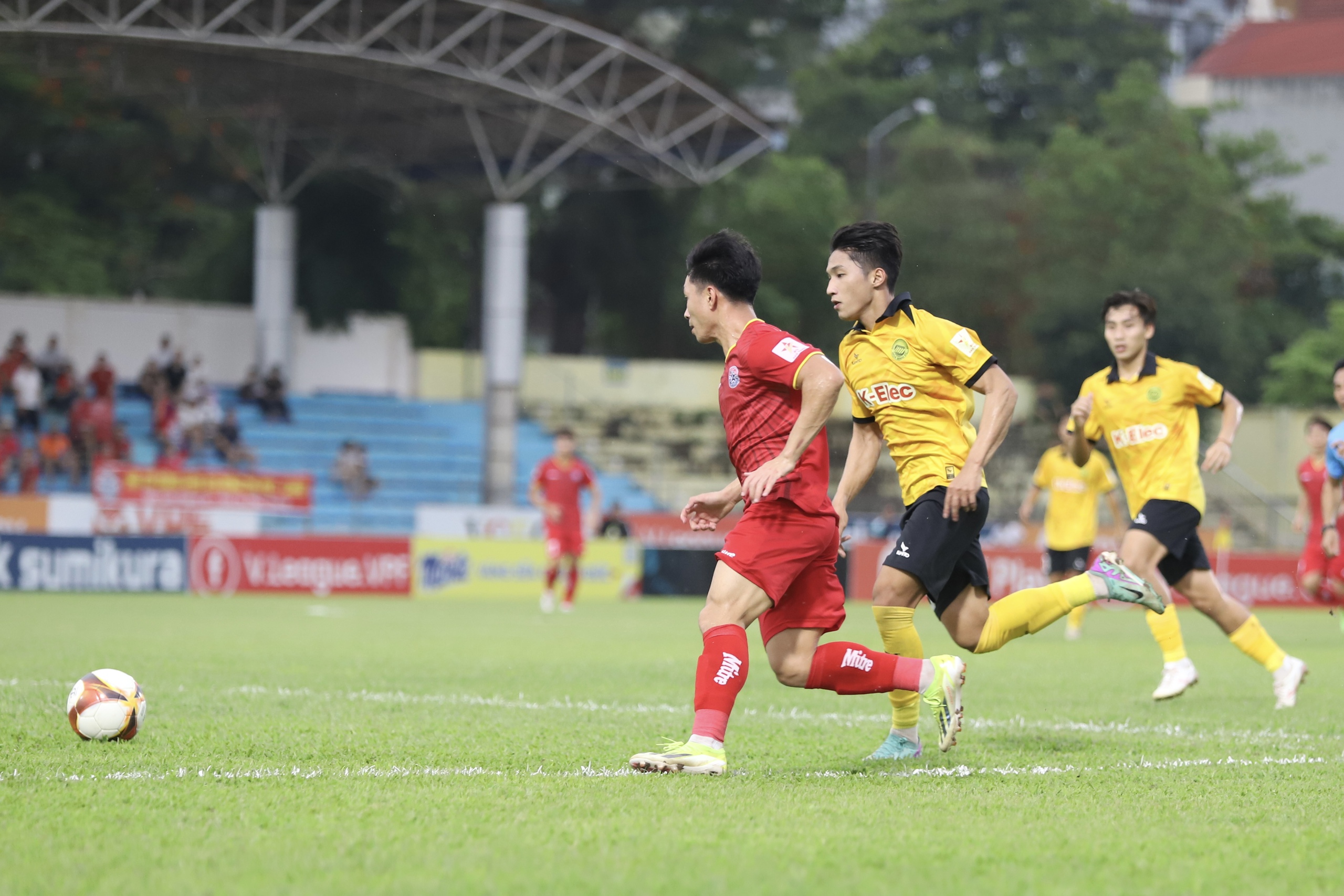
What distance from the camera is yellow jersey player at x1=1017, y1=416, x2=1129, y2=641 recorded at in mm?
17812

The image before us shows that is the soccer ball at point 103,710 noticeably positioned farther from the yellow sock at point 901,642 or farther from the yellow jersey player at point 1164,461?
the yellow jersey player at point 1164,461

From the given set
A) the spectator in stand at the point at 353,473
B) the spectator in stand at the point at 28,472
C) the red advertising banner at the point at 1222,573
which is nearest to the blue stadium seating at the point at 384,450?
the spectator in stand at the point at 353,473

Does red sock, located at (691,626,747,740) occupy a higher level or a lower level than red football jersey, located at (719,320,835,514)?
lower

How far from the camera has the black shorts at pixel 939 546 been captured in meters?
6.89

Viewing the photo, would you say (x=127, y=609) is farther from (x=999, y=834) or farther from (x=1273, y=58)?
(x=1273, y=58)

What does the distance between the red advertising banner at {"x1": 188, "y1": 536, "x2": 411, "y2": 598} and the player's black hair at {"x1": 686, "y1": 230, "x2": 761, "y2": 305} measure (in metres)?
19.0

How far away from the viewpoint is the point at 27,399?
29312mm

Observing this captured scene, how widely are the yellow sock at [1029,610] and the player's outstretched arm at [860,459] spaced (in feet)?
2.55

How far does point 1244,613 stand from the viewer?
9.75 meters

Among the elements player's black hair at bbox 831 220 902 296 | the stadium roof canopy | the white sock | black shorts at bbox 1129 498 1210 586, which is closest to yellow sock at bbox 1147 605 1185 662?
black shorts at bbox 1129 498 1210 586

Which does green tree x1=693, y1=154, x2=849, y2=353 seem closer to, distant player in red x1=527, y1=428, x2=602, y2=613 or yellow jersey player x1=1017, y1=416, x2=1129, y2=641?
distant player in red x1=527, y1=428, x2=602, y2=613

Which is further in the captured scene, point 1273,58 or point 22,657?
point 1273,58

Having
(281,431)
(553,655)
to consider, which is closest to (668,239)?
(281,431)

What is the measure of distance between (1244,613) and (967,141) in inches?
1759
